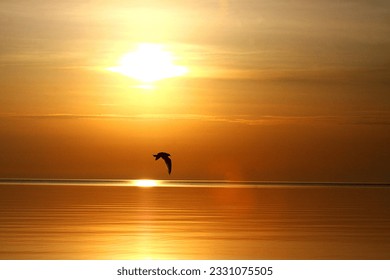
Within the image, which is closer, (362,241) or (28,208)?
(362,241)

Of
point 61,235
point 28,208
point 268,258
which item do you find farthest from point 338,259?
point 28,208

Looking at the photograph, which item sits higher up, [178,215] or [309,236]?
[178,215]

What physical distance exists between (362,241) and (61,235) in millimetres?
5330

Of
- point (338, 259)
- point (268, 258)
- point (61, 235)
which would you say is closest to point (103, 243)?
point (61, 235)

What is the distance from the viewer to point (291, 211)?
81.6ft

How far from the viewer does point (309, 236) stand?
17047 millimetres

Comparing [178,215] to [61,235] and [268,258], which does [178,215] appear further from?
[268,258]

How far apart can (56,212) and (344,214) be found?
282 inches

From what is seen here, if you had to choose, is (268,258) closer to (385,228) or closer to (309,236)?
(309,236)

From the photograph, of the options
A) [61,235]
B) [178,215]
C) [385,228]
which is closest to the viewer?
[61,235]
